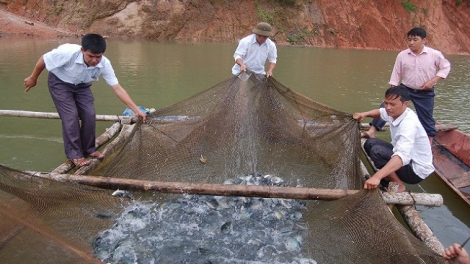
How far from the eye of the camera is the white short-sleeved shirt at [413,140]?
301 cm

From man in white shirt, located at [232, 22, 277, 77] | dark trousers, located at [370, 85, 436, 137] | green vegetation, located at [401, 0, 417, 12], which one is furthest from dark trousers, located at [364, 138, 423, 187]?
green vegetation, located at [401, 0, 417, 12]

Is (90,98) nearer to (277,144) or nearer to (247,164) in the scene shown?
(247,164)

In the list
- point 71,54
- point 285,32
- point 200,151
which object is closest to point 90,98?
point 71,54

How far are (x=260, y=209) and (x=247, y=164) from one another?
66 cm

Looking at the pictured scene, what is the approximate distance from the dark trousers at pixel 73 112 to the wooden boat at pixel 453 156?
4.10 m

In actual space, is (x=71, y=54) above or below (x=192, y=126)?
above

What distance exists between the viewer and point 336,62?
1438cm

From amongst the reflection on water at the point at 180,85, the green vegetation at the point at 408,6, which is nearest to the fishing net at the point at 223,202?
the reflection on water at the point at 180,85

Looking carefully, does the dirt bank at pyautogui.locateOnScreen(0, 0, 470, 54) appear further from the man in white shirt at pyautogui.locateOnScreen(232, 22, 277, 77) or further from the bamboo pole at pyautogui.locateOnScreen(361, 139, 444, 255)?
the bamboo pole at pyautogui.locateOnScreen(361, 139, 444, 255)

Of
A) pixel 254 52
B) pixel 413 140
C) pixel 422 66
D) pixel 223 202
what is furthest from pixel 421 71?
pixel 223 202

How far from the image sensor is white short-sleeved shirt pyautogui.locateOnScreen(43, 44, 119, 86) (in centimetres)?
339

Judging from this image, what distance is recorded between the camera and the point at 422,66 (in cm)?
426

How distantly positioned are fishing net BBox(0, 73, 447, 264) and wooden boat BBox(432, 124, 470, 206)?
1.70 meters

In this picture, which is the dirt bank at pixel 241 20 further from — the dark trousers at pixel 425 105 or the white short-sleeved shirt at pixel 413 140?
the white short-sleeved shirt at pixel 413 140
